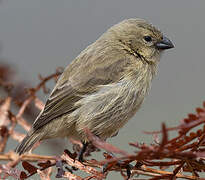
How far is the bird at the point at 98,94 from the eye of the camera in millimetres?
3418

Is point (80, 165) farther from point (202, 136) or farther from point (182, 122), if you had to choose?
point (182, 122)

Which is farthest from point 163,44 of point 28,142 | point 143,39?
point 28,142

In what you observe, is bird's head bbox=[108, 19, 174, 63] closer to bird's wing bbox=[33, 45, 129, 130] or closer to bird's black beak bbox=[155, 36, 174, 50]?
bird's black beak bbox=[155, 36, 174, 50]

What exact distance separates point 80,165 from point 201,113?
80cm

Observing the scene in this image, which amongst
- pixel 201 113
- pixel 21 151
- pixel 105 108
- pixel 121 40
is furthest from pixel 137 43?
pixel 201 113

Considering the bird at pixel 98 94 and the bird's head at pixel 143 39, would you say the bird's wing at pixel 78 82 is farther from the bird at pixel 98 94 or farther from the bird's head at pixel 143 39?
the bird's head at pixel 143 39

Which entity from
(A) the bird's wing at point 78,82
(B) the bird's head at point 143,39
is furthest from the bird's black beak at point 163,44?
(A) the bird's wing at point 78,82

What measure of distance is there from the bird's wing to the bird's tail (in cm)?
19

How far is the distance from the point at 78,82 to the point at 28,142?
32.1 inches

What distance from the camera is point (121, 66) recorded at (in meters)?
3.71

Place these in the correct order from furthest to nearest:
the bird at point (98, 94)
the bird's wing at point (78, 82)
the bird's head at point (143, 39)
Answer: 1. the bird's head at point (143, 39)
2. the bird's wing at point (78, 82)
3. the bird at point (98, 94)

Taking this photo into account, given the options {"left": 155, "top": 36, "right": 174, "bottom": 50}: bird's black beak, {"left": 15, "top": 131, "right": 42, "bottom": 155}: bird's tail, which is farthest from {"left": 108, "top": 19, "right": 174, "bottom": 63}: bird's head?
{"left": 15, "top": 131, "right": 42, "bottom": 155}: bird's tail

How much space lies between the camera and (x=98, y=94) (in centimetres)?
355

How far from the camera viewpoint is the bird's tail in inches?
122
